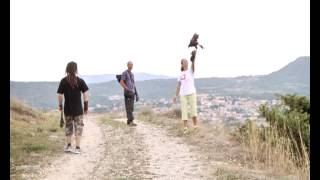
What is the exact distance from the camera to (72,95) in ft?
42.9

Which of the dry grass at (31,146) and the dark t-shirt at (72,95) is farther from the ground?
the dark t-shirt at (72,95)

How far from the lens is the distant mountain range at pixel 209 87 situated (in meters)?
76.1

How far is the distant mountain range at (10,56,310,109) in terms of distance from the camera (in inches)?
2997

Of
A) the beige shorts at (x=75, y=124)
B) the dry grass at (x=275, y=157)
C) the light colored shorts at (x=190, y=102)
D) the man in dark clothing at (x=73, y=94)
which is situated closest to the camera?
the dry grass at (x=275, y=157)

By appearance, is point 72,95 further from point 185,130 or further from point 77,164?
point 185,130

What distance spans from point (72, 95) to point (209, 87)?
71.6m

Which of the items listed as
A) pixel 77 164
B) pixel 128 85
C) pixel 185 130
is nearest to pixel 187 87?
pixel 185 130

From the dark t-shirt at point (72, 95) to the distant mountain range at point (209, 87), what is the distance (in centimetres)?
5684

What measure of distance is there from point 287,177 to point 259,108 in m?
8.20

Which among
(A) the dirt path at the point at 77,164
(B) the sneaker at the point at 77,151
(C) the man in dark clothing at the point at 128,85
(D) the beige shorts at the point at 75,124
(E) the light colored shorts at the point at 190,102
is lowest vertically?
(A) the dirt path at the point at 77,164

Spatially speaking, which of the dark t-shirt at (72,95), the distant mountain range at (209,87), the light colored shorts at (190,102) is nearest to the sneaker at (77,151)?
the dark t-shirt at (72,95)

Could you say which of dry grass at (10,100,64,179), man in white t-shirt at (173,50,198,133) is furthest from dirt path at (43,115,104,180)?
man in white t-shirt at (173,50,198,133)

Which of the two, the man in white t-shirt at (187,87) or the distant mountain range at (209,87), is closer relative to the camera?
the man in white t-shirt at (187,87)

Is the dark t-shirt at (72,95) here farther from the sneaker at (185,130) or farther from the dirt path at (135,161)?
the sneaker at (185,130)
